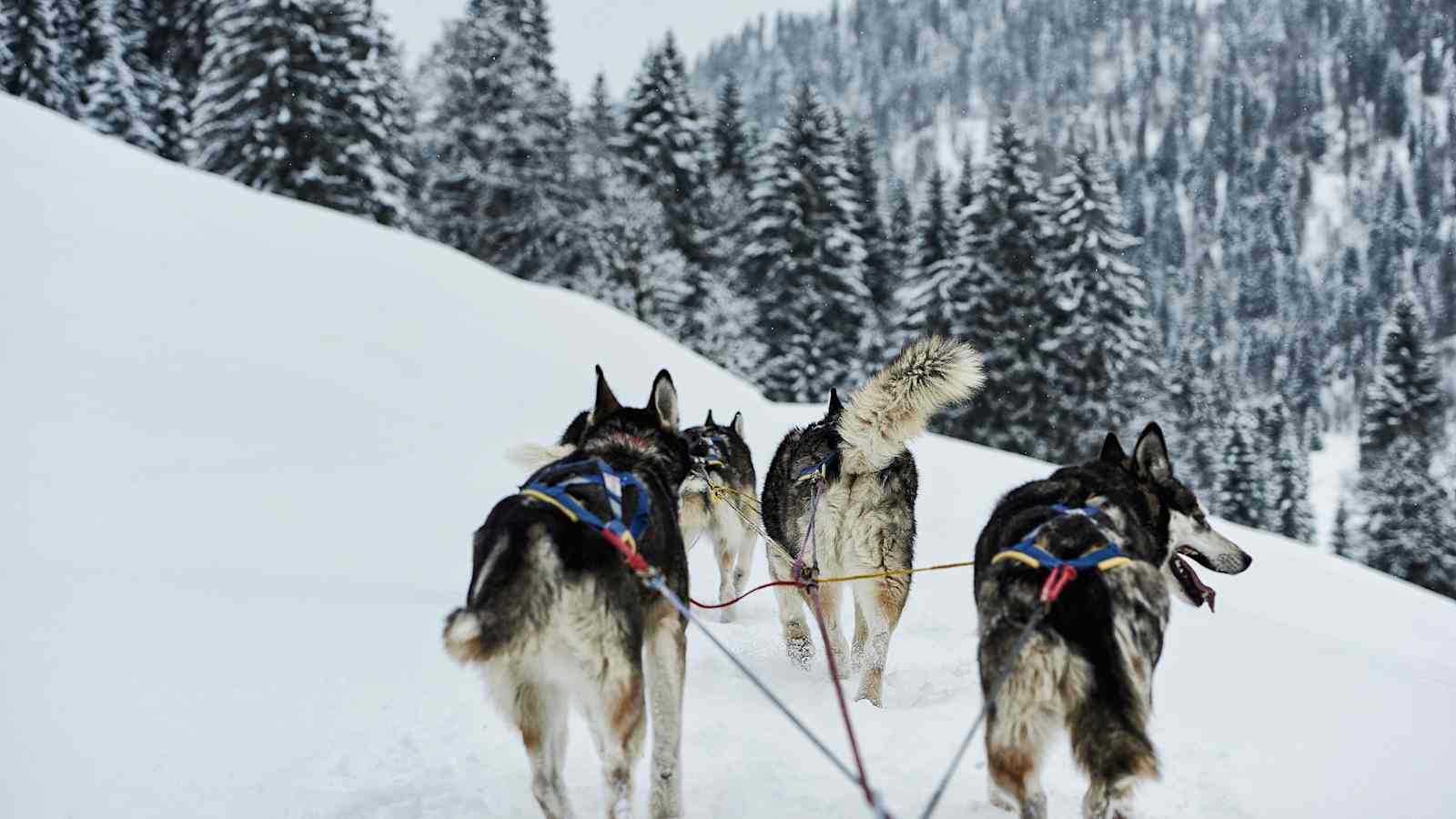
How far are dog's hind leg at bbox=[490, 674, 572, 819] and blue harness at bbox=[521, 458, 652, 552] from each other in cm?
62

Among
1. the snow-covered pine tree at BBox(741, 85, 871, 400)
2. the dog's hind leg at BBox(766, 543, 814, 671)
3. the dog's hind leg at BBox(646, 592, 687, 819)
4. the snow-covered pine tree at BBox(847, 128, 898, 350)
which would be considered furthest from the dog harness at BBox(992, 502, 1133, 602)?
the snow-covered pine tree at BBox(847, 128, 898, 350)

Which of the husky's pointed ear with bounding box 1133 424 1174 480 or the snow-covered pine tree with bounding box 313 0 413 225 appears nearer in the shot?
the husky's pointed ear with bounding box 1133 424 1174 480

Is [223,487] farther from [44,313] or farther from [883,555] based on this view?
[883,555]

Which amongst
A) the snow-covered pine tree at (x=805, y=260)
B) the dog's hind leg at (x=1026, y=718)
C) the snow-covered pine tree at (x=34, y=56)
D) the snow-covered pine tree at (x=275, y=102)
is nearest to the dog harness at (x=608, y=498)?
the dog's hind leg at (x=1026, y=718)

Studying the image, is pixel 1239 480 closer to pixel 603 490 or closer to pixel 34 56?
pixel 603 490

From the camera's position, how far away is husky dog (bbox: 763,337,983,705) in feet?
17.9

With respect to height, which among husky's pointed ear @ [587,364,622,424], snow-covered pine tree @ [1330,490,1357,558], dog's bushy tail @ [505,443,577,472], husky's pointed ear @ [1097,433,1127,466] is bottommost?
snow-covered pine tree @ [1330,490,1357,558]

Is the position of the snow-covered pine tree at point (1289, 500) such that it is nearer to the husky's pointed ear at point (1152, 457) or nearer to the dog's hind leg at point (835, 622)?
the dog's hind leg at point (835, 622)

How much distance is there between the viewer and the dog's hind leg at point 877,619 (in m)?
5.52

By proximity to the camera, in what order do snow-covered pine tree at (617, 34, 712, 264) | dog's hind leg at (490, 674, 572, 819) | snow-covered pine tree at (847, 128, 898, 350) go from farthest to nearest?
snow-covered pine tree at (847, 128, 898, 350)
snow-covered pine tree at (617, 34, 712, 264)
dog's hind leg at (490, 674, 572, 819)

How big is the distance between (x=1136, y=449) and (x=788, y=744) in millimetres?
2341

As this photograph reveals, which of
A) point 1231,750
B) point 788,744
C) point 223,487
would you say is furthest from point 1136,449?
point 223,487

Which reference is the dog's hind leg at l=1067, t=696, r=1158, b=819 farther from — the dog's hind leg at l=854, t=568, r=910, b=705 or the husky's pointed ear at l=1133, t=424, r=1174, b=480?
the dog's hind leg at l=854, t=568, r=910, b=705

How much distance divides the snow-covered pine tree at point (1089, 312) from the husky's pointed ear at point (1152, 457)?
27.4 metres
